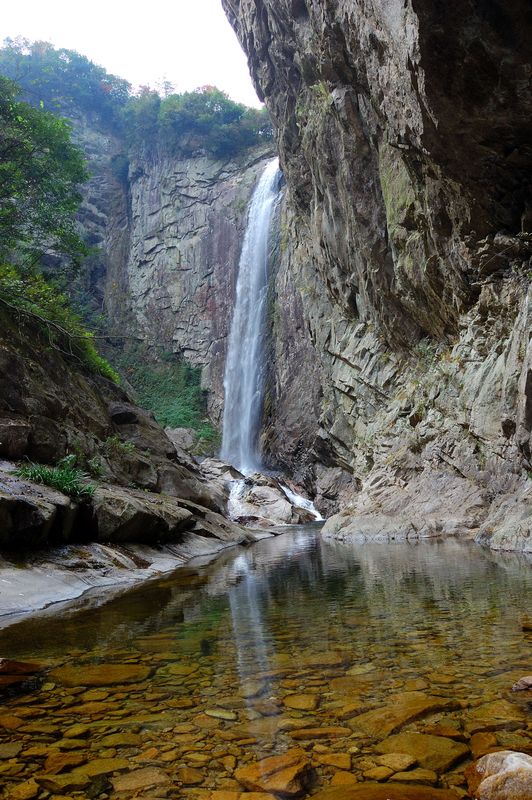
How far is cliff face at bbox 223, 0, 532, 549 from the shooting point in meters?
7.65

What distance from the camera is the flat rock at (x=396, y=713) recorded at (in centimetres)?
216

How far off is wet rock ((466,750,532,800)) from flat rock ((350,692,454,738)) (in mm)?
437

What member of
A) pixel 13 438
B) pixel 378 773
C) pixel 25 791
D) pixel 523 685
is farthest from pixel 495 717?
pixel 13 438

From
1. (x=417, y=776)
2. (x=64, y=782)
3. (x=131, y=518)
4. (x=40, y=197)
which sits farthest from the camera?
(x=40, y=197)

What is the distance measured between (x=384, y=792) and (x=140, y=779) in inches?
33.2

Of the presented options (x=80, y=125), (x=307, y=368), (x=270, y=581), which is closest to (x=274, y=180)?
(x=307, y=368)

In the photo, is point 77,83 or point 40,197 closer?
point 40,197

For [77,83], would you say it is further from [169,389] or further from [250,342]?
[250,342]

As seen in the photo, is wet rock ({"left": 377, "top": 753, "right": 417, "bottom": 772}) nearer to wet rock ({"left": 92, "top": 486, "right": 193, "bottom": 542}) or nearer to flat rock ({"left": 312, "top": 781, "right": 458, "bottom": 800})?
flat rock ({"left": 312, "top": 781, "right": 458, "bottom": 800})

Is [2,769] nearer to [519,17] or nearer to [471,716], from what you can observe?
[471,716]

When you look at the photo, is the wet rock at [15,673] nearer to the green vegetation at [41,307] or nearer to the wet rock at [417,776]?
the wet rock at [417,776]

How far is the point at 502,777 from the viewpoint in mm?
1581

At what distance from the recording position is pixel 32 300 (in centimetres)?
1207

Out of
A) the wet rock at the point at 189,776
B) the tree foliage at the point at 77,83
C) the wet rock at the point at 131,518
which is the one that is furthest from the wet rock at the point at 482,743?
the tree foliage at the point at 77,83
